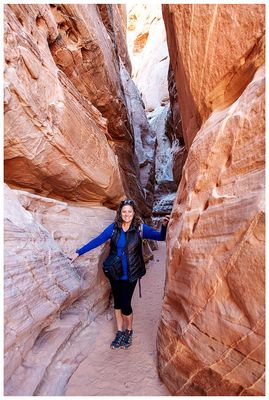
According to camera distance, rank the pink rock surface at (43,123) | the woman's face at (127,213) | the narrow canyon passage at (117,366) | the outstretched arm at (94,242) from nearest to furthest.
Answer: the narrow canyon passage at (117,366)
the pink rock surface at (43,123)
the woman's face at (127,213)
the outstretched arm at (94,242)

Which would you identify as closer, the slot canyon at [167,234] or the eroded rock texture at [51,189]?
the slot canyon at [167,234]

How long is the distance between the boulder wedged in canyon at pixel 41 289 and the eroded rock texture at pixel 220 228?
1.51 meters

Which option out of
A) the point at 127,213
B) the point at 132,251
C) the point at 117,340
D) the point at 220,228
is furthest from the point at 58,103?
the point at 117,340

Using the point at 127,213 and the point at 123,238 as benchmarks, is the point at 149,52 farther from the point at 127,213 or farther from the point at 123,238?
the point at 123,238

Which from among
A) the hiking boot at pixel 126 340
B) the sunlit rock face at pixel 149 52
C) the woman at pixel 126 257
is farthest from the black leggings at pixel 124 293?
the sunlit rock face at pixel 149 52

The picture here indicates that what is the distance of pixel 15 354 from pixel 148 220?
10136 mm

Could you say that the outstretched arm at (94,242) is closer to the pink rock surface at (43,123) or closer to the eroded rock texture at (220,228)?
the eroded rock texture at (220,228)

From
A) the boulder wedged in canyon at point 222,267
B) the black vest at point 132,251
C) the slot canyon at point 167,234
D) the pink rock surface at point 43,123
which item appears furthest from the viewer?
the black vest at point 132,251

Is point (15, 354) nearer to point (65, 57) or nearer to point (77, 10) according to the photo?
point (65, 57)

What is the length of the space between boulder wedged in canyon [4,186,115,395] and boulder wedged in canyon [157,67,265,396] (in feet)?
5.02

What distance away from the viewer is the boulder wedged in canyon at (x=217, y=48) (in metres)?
2.65

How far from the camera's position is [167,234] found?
12.0ft

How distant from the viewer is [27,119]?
390cm

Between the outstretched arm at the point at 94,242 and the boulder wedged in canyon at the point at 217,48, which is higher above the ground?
the boulder wedged in canyon at the point at 217,48
